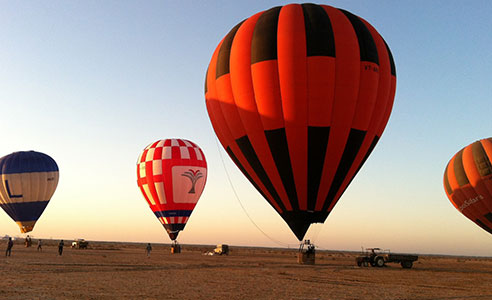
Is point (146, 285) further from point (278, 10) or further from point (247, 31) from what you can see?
point (278, 10)

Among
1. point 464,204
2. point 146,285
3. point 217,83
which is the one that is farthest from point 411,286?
point 464,204

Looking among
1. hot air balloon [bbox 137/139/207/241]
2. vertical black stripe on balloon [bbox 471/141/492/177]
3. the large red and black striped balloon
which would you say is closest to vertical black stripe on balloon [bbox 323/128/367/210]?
the large red and black striped balloon

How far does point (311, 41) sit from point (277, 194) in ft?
27.2

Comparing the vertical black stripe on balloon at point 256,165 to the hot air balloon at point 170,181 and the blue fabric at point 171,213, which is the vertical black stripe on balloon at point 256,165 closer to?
the hot air balloon at point 170,181

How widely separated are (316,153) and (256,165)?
3.42 meters

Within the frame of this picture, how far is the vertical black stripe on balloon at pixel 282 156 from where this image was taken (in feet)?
76.9

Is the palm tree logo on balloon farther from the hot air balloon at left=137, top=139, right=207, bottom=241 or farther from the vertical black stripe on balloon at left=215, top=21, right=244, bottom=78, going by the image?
the vertical black stripe on balloon at left=215, top=21, right=244, bottom=78

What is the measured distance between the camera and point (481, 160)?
118ft

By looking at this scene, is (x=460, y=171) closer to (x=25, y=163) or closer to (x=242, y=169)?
(x=242, y=169)

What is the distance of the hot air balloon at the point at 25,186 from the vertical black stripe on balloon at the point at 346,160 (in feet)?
141

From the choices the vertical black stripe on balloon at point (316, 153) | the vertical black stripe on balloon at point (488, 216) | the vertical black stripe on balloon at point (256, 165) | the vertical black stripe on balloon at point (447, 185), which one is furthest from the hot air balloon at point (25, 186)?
the vertical black stripe on balloon at point (488, 216)

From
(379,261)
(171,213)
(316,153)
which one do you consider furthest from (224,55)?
(171,213)

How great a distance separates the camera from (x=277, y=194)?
24.4 metres

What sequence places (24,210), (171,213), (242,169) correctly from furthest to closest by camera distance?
(24,210) < (171,213) < (242,169)
